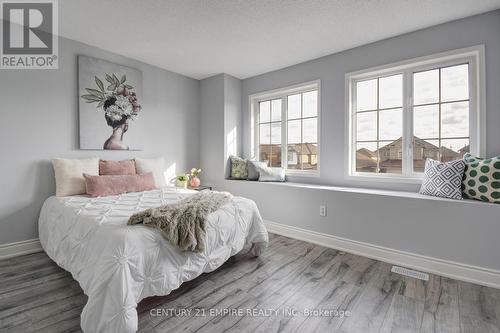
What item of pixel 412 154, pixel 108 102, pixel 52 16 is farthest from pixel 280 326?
pixel 52 16

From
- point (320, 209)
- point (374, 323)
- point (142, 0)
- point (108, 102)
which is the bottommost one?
point (374, 323)

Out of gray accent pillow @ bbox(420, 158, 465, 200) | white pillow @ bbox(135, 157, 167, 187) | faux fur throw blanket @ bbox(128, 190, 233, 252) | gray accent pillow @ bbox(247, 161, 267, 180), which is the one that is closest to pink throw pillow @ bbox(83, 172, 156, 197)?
white pillow @ bbox(135, 157, 167, 187)

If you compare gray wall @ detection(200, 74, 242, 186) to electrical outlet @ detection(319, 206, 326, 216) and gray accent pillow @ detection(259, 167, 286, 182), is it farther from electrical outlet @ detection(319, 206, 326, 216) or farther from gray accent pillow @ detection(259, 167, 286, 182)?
electrical outlet @ detection(319, 206, 326, 216)

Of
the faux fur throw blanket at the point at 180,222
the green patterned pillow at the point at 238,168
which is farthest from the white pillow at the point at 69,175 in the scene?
the green patterned pillow at the point at 238,168

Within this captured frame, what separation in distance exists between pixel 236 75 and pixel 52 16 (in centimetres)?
241

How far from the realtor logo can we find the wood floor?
2116mm

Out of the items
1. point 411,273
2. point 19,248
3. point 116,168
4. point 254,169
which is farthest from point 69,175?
point 411,273

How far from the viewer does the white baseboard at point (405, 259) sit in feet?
6.75

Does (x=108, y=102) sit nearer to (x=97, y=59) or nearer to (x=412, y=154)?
(x=97, y=59)

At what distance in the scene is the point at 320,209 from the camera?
9.75 feet

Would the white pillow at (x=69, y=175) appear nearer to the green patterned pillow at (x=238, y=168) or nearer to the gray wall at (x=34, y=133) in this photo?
the gray wall at (x=34, y=133)

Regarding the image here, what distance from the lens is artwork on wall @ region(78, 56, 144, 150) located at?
115 inches

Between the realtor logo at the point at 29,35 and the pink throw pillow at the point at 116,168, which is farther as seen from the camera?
the pink throw pillow at the point at 116,168

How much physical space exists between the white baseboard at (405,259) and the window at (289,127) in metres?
0.95
